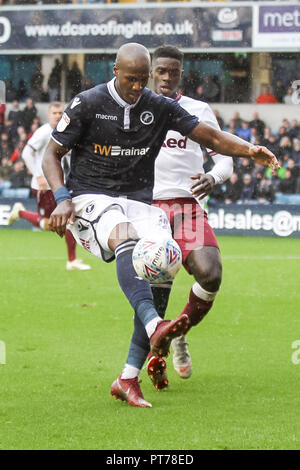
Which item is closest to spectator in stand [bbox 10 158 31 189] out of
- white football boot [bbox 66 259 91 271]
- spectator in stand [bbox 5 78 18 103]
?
spectator in stand [bbox 5 78 18 103]

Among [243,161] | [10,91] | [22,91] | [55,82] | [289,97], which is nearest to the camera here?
[243,161]

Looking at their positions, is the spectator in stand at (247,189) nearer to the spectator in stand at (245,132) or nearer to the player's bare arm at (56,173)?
the spectator in stand at (245,132)

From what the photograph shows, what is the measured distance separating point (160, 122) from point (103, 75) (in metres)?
19.9

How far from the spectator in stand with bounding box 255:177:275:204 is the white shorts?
13774 millimetres

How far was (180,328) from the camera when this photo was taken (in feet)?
15.2

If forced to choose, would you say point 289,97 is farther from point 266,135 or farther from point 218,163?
point 218,163

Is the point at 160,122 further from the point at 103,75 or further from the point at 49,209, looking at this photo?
the point at 103,75

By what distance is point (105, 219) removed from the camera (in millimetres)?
5320

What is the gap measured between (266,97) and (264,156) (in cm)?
1753

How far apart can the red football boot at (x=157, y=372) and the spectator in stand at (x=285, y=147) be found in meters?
14.6

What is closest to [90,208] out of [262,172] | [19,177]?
[262,172]

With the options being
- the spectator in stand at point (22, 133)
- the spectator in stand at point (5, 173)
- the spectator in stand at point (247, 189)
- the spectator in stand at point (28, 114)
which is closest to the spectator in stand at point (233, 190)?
the spectator in stand at point (247, 189)

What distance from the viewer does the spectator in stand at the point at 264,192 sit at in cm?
1936
